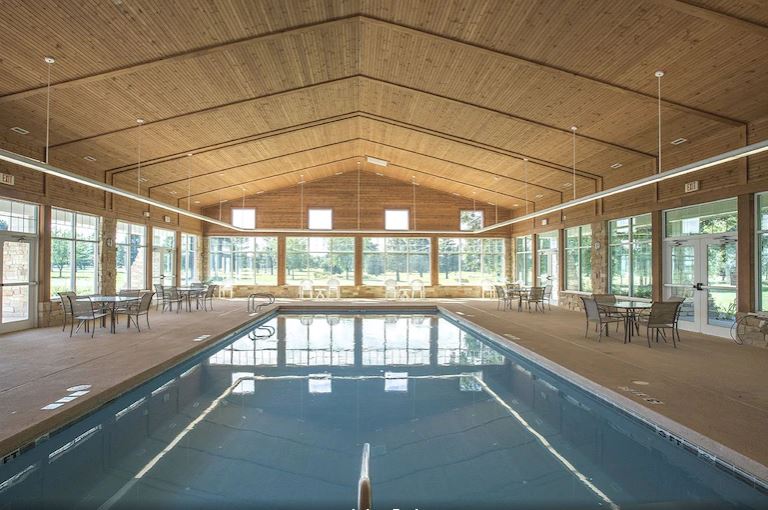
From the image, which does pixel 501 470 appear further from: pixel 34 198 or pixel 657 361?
pixel 34 198

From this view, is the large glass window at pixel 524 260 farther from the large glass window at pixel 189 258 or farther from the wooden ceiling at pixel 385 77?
the large glass window at pixel 189 258

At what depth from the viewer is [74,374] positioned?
200 inches

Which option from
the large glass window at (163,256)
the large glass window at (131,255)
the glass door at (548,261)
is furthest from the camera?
the glass door at (548,261)

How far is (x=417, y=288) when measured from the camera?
1773 cm

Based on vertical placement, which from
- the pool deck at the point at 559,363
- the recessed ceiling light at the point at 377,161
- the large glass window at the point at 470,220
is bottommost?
the pool deck at the point at 559,363

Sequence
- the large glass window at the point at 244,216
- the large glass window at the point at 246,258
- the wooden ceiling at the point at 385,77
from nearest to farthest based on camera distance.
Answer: the wooden ceiling at the point at 385,77, the large glass window at the point at 244,216, the large glass window at the point at 246,258

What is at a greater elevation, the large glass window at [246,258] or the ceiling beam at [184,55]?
the ceiling beam at [184,55]

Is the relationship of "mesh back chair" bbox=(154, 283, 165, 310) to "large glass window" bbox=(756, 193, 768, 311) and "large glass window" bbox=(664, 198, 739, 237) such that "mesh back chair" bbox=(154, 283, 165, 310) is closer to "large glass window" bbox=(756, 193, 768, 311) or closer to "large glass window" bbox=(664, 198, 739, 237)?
"large glass window" bbox=(664, 198, 739, 237)

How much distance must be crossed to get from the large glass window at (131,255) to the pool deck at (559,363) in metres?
3.38

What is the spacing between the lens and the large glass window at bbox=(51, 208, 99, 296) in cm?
934

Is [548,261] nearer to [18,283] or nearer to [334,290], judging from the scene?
[334,290]

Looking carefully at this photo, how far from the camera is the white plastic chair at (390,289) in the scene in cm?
1758

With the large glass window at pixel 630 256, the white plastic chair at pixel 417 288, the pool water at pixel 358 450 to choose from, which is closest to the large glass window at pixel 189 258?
the white plastic chair at pixel 417 288

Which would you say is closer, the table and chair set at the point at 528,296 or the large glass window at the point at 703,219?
the large glass window at the point at 703,219
